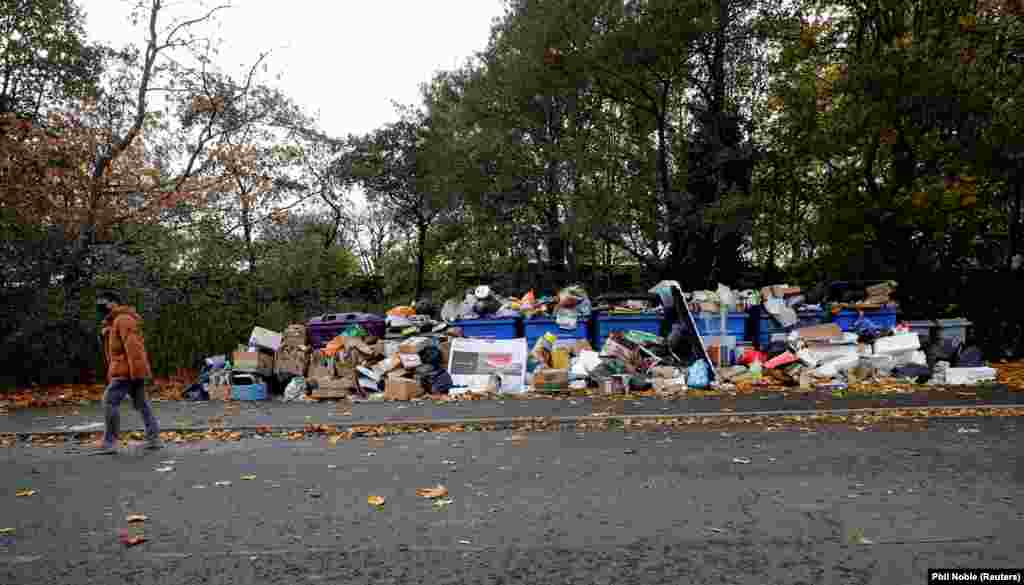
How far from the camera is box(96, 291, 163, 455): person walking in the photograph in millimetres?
7098

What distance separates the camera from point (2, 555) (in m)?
3.99

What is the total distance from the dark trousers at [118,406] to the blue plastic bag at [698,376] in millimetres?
7490

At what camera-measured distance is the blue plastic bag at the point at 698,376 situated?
10.4 metres

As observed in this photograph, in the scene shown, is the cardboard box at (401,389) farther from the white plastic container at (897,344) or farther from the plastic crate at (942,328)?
the plastic crate at (942,328)

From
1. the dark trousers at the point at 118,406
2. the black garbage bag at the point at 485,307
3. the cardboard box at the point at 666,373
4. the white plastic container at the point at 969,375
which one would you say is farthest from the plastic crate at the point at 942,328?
the dark trousers at the point at 118,406

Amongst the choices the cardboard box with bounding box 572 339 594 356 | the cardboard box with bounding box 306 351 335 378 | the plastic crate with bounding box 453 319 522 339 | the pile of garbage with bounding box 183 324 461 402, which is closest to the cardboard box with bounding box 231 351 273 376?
the pile of garbage with bounding box 183 324 461 402

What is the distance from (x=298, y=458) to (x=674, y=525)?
12.8 ft

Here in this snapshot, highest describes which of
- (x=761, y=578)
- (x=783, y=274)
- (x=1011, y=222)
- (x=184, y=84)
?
(x=184, y=84)

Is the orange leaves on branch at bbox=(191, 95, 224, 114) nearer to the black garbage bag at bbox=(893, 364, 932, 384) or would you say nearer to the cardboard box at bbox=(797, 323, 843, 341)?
the cardboard box at bbox=(797, 323, 843, 341)

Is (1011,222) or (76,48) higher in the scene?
(76,48)

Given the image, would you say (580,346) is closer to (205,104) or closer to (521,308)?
(521,308)

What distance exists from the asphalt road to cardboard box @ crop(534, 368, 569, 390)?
3410mm

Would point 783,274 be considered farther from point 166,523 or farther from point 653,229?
point 166,523

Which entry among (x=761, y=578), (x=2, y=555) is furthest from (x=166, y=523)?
(x=761, y=578)
